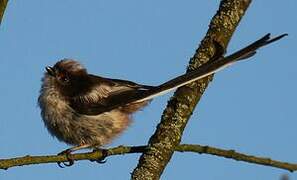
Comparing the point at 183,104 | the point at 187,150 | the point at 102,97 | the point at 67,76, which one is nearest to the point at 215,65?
the point at 183,104

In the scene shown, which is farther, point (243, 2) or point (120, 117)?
point (120, 117)

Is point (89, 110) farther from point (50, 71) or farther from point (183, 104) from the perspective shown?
point (183, 104)

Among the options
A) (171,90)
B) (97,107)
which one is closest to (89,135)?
(97,107)

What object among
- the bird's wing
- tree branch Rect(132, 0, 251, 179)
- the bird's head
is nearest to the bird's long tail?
tree branch Rect(132, 0, 251, 179)

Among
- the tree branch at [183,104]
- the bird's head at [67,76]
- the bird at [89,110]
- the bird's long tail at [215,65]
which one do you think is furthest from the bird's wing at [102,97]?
the tree branch at [183,104]

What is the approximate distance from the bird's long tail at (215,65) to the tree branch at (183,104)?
0.30 feet

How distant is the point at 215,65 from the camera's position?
12.3 feet

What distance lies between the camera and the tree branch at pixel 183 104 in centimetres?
365

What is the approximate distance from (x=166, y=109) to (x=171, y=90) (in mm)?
185

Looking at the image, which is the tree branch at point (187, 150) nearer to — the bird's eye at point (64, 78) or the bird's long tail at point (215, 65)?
the bird's long tail at point (215, 65)

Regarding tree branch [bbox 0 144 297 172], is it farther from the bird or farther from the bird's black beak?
the bird's black beak

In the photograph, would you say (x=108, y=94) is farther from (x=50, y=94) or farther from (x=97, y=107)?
(x=50, y=94)

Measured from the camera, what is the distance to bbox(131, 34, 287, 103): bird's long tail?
3398 millimetres

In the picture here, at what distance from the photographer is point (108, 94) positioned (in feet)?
21.5
